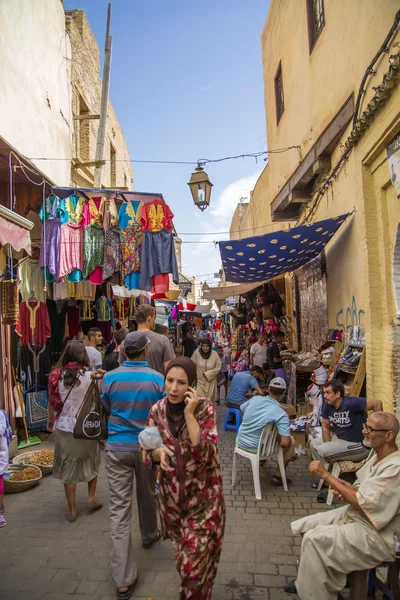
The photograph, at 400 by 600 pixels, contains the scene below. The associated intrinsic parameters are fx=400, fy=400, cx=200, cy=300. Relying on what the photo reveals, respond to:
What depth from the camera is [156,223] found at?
6219 millimetres

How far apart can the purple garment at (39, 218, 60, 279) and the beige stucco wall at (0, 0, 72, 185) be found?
6.83 ft

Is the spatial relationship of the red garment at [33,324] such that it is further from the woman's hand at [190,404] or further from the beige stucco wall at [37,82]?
the woman's hand at [190,404]

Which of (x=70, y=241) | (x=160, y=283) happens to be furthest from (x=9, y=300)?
(x=160, y=283)

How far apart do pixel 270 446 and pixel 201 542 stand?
250 centimetres

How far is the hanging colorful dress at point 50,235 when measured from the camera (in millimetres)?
5852

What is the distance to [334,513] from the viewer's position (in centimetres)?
279

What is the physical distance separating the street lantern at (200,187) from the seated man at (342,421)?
189 inches

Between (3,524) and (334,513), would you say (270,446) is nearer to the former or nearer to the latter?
(334,513)

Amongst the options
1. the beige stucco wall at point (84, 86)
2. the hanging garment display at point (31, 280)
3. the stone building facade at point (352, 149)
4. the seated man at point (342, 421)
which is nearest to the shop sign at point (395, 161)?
the stone building facade at point (352, 149)

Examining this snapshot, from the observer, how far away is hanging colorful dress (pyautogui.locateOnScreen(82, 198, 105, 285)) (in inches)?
237

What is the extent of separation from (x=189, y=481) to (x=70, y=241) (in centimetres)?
454

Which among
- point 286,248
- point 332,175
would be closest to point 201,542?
point 286,248

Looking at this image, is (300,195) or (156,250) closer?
(156,250)

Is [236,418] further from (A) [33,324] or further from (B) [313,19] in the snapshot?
(B) [313,19]
